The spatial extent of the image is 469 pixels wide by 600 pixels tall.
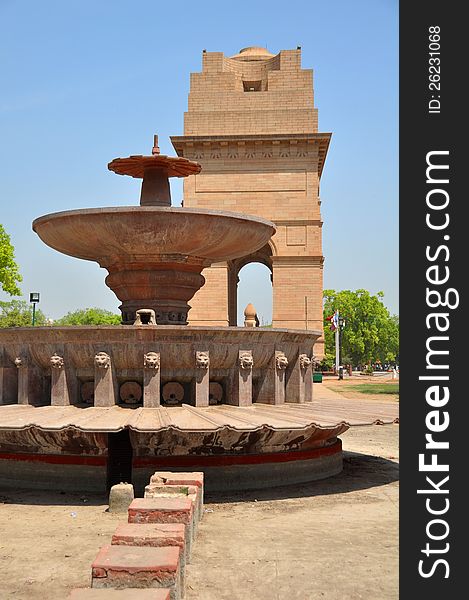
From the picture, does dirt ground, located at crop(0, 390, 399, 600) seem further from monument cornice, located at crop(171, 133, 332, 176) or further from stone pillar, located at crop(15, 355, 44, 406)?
monument cornice, located at crop(171, 133, 332, 176)

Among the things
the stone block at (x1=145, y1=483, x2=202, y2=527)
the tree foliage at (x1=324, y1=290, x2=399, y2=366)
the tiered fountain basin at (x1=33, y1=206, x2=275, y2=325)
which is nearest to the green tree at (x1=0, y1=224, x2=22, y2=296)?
Result: the tiered fountain basin at (x1=33, y1=206, x2=275, y2=325)

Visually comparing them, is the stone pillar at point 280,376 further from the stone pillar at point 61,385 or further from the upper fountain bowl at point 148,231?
the stone pillar at point 61,385

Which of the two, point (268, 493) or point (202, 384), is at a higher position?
point (202, 384)

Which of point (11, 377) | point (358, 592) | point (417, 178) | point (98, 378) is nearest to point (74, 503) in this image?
point (98, 378)

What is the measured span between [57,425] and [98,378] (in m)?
1.43

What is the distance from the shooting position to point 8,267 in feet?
116

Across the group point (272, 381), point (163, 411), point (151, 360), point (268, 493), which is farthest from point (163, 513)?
point (272, 381)

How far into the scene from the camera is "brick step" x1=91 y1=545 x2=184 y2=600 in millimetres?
4422

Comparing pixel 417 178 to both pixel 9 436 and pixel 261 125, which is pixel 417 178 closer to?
pixel 9 436

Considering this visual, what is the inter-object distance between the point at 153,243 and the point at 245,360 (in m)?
2.62

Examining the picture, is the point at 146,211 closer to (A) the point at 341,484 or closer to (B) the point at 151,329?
(B) the point at 151,329

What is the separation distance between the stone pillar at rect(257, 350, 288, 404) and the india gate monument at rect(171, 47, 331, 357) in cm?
2436

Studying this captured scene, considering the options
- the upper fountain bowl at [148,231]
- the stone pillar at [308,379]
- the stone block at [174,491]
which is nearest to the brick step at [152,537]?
the stone block at [174,491]

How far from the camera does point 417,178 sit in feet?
19.9
